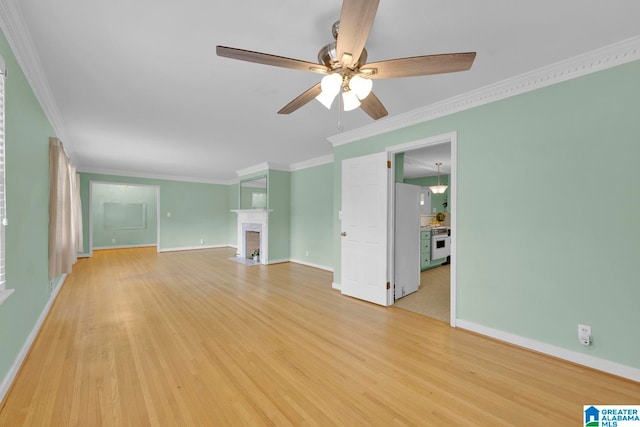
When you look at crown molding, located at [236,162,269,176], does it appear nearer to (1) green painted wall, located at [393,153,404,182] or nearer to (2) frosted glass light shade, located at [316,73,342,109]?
(1) green painted wall, located at [393,153,404,182]

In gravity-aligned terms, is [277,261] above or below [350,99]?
below

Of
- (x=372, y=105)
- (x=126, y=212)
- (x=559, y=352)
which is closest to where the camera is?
(x=372, y=105)

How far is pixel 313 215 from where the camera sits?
6188mm

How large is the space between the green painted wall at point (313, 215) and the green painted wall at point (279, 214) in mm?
133

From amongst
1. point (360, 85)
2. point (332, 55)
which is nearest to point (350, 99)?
point (360, 85)

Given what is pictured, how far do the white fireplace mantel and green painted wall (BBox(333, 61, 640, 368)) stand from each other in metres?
4.60

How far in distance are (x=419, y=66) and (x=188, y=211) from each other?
347 inches

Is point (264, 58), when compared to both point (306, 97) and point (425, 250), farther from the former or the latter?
point (425, 250)

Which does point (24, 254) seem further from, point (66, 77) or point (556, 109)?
point (556, 109)

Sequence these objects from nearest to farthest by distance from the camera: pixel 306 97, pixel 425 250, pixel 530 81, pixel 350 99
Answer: pixel 350 99, pixel 306 97, pixel 530 81, pixel 425 250

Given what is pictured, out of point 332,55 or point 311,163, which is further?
point 311,163

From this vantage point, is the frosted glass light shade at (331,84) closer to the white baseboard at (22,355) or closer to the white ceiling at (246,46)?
the white ceiling at (246,46)

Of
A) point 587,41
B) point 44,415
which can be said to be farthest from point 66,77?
point 587,41

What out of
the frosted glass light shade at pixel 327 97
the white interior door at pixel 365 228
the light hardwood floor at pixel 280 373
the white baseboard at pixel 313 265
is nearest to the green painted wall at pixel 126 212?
the white baseboard at pixel 313 265
